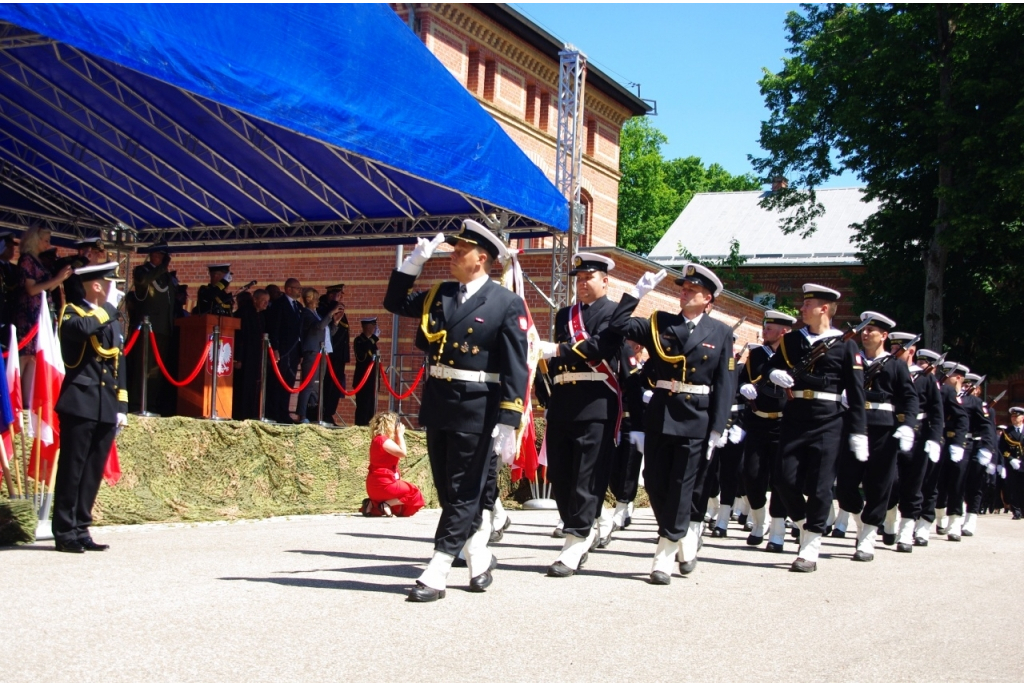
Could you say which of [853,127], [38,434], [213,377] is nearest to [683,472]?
[38,434]

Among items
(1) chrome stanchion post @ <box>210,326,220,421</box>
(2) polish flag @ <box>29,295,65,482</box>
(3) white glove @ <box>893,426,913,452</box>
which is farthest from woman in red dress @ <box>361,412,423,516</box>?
(3) white glove @ <box>893,426,913,452</box>

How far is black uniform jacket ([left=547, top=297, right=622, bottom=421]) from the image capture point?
26.9ft

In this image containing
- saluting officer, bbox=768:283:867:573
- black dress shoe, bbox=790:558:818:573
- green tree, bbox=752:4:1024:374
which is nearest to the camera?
black dress shoe, bbox=790:558:818:573

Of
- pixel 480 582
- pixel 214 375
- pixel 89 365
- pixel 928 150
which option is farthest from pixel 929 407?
pixel 928 150

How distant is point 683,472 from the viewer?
8.30 metres

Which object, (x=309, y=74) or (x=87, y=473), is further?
(x=309, y=74)

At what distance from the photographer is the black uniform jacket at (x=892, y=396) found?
37.6ft

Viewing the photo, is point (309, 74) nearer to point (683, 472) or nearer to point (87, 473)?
point (87, 473)

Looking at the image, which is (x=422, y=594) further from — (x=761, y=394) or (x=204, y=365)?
(x=204, y=365)

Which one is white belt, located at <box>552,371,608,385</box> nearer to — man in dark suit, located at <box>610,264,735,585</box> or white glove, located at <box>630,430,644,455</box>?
man in dark suit, located at <box>610,264,735,585</box>

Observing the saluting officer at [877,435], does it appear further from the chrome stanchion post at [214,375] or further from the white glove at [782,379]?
the chrome stanchion post at [214,375]

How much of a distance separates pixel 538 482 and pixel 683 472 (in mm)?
8943

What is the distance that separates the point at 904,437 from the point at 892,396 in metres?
0.48

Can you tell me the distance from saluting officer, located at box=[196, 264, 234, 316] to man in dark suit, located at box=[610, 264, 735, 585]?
7766mm
